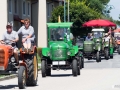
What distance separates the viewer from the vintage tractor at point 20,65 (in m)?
18.3

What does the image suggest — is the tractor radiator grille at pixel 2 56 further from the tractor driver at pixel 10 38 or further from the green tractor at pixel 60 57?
the green tractor at pixel 60 57

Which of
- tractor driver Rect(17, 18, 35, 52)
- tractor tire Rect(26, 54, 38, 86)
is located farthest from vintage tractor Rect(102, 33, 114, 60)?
tractor tire Rect(26, 54, 38, 86)

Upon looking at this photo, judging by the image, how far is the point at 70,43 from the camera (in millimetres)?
26734

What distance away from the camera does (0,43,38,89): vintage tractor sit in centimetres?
1834

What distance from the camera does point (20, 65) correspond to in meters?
18.6

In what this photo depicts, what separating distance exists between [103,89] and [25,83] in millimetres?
2697

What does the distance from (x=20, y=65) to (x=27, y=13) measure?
47366 millimetres

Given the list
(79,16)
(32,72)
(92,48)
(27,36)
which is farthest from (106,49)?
(79,16)

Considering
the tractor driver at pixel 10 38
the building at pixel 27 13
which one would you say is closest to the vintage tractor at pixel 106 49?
the building at pixel 27 13

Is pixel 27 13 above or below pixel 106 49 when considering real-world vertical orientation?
above

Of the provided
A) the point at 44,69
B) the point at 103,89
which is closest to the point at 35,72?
the point at 103,89

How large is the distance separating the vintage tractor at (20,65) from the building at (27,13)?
122 feet

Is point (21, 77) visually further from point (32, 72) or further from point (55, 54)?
point (55, 54)

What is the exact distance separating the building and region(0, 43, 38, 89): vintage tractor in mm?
37303
